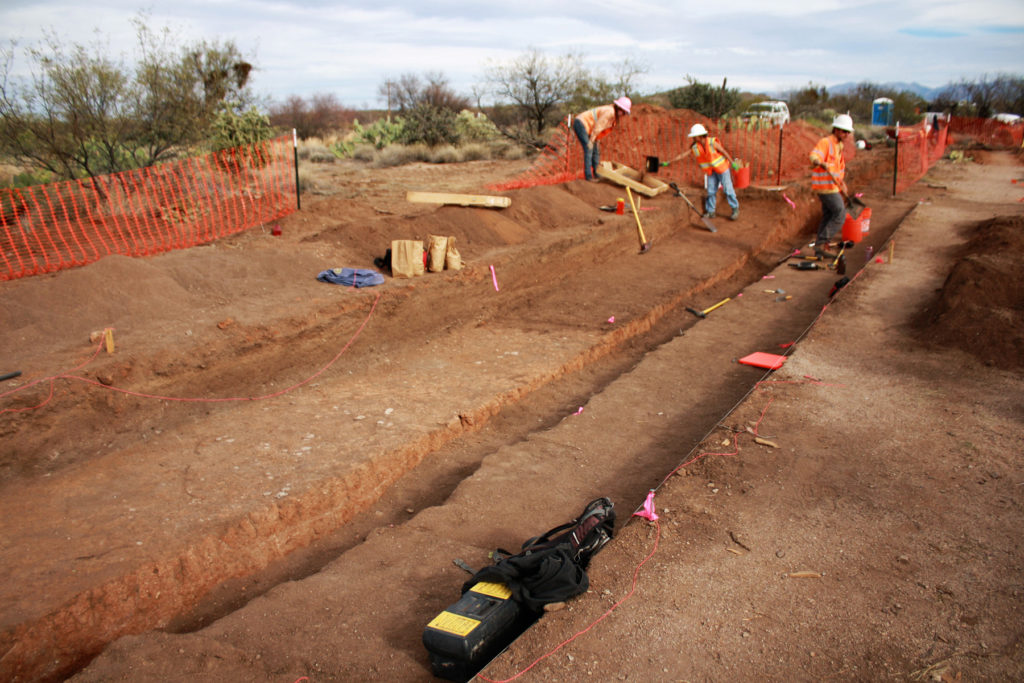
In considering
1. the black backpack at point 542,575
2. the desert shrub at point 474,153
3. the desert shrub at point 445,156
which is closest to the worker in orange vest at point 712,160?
the desert shrub at point 445,156

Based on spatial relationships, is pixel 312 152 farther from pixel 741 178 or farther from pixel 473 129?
pixel 741 178

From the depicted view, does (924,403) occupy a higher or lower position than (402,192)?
lower

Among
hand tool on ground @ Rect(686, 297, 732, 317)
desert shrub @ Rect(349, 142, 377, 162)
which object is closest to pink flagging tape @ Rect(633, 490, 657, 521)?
hand tool on ground @ Rect(686, 297, 732, 317)

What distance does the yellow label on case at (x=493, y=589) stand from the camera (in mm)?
3297

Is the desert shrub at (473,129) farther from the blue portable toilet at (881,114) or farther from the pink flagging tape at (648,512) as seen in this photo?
the blue portable toilet at (881,114)

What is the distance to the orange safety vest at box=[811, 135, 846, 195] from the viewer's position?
1015 cm

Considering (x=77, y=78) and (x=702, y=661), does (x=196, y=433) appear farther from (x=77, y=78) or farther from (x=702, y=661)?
(x=77, y=78)

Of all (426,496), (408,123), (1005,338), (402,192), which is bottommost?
(426,496)

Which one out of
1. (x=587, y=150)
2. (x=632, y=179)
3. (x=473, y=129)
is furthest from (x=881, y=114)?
(x=587, y=150)

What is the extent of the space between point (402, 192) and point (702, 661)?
37.1 ft

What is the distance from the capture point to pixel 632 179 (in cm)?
1505

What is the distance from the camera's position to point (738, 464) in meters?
4.52

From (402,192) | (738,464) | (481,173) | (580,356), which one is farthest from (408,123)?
(738,464)

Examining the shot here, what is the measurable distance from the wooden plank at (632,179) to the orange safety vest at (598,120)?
917 mm
